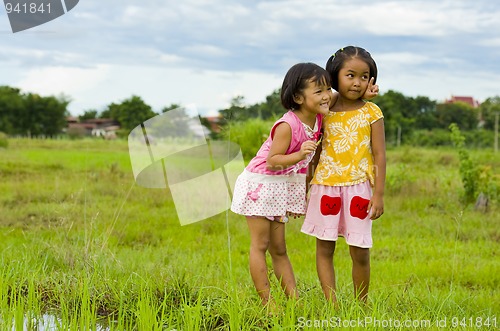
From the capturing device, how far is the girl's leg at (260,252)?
3176 mm

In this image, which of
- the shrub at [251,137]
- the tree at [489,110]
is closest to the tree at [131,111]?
the shrub at [251,137]

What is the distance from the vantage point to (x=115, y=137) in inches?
939

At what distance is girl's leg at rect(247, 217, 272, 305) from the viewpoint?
3176mm

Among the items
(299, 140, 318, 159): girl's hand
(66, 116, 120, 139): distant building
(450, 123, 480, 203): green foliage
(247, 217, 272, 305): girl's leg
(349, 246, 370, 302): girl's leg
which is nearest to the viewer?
(299, 140, 318, 159): girl's hand

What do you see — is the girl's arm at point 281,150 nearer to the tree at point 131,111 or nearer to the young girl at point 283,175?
the young girl at point 283,175

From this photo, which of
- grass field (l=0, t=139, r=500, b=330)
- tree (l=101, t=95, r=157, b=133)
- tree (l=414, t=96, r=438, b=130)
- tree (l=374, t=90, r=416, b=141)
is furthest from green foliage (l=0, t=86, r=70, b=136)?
grass field (l=0, t=139, r=500, b=330)

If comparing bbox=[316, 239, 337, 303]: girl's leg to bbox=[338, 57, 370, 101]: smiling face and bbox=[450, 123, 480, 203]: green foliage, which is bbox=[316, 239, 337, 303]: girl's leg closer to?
bbox=[338, 57, 370, 101]: smiling face

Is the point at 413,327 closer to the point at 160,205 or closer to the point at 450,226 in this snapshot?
the point at 450,226

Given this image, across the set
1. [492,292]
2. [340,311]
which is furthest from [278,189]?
[492,292]

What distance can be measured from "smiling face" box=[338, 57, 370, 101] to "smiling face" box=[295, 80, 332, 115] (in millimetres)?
125

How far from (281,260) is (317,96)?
2.82 feet

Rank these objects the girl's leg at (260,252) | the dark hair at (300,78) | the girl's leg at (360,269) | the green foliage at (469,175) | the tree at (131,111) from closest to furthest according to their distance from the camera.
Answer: the dark hair at (300,78)
the girl's leg at (260,252)
the girl's leg at (360,269)
the green foliage at (469,175)
the tree at (131,111)

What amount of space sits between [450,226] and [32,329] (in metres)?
4.77

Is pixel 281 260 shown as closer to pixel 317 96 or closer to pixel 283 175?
pixel 283 175
